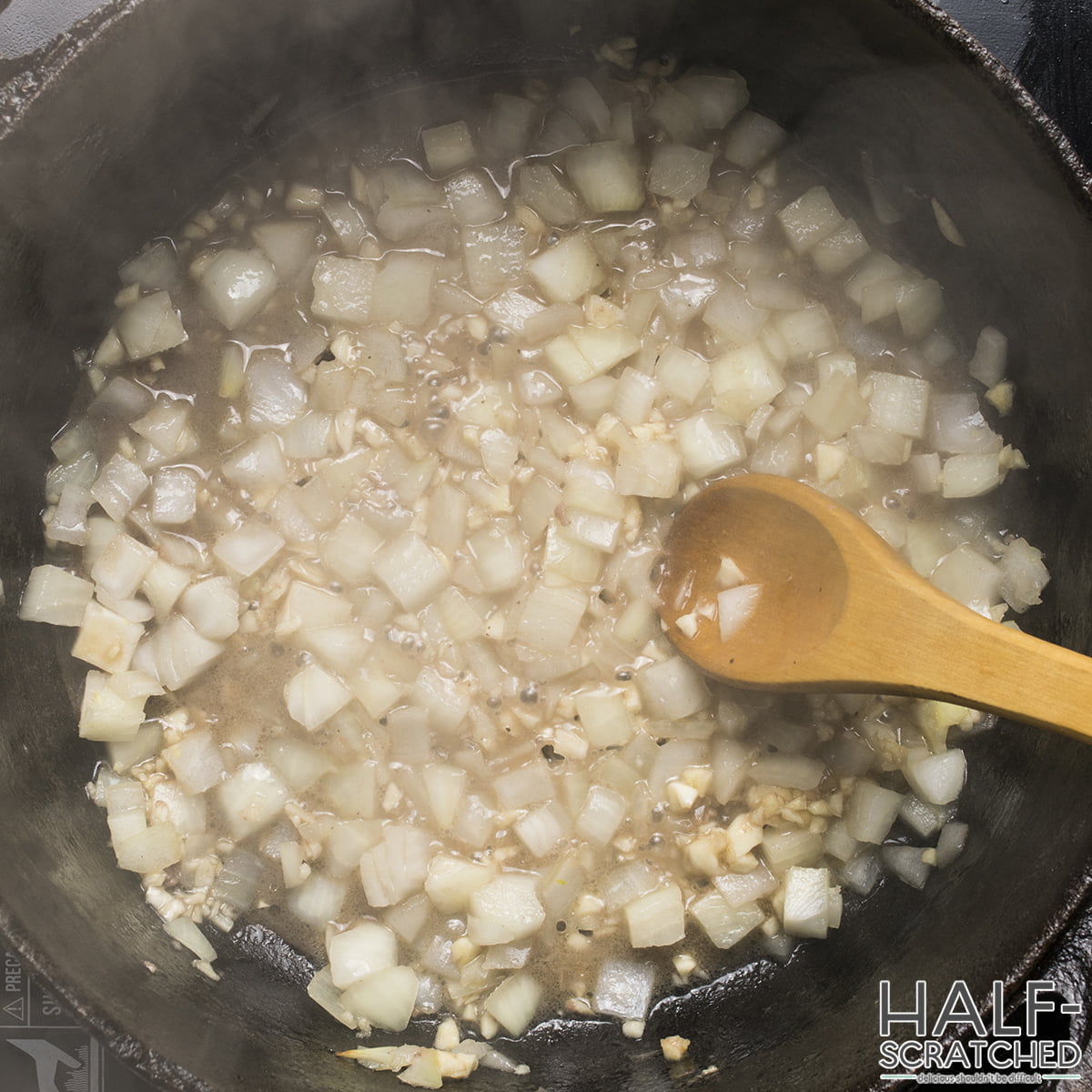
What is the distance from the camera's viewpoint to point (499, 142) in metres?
2.51

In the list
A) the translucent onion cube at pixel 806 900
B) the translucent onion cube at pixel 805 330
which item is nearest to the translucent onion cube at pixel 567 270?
the translucent onion cube at pixel 805 330

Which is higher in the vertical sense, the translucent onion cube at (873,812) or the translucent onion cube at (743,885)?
the translucent onion cube at (873,812)

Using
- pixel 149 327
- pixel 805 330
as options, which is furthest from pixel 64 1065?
pixel 805 330

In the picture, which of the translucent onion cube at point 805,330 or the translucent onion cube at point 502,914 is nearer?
the translucent onion cube at point 502,914

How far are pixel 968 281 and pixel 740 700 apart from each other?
1199mm

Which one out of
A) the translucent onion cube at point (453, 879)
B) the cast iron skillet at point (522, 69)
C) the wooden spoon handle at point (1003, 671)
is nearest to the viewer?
the wooden spoon handle at point (1003, 671)

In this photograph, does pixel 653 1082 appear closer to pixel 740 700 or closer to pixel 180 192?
pixel 740 700

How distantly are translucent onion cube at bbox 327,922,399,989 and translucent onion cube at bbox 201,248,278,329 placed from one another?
156 cm

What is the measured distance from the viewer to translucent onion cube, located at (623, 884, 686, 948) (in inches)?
93.2

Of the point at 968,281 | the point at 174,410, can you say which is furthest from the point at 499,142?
the point at 968,281

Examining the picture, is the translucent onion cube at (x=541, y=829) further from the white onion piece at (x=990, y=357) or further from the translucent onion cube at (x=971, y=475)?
the white onion piece at (x=990, y=357)

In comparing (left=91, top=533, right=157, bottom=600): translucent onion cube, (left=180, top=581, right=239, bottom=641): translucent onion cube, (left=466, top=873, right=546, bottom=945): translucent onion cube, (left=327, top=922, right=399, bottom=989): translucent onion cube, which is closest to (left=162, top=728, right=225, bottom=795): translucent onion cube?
(left=180, top=581, right=239, bottom=641): translucent onion cube

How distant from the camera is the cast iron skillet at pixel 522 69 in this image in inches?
78.2

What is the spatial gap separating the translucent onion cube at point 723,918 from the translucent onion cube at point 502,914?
16.1 inches
